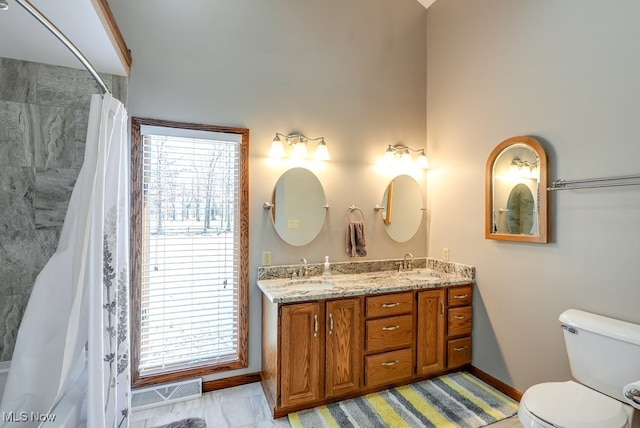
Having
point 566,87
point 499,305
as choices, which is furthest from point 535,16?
point 499,305

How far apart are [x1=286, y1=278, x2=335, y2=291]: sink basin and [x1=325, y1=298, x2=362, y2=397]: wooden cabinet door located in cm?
20

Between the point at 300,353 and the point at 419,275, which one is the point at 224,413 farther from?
the point at 419,275

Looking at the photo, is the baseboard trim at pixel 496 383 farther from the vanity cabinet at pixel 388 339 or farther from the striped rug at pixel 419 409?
the vanity cabinet at pixel 388 339

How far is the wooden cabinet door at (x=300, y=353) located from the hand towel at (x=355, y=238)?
2.66 feet

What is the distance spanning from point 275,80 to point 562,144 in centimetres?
217

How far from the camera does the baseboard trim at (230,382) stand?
2.40m

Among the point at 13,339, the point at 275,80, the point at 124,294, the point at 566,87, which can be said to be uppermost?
the point at 275,80

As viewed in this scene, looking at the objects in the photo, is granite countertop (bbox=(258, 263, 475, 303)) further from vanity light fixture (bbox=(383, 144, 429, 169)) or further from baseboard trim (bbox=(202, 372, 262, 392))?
vanity light fixture (bbox=(383, 144, 429, 169))

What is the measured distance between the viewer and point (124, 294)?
1.64 metres

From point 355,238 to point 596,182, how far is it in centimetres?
171

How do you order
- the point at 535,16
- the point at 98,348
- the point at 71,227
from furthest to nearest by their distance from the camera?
the point at 535,16, the point at 71,227, the point at 98,348

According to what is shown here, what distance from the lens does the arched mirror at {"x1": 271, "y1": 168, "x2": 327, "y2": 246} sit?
2615mm

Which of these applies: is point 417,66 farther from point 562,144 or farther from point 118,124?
point 118,124

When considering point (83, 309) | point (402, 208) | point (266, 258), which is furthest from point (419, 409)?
point (83, 309)
